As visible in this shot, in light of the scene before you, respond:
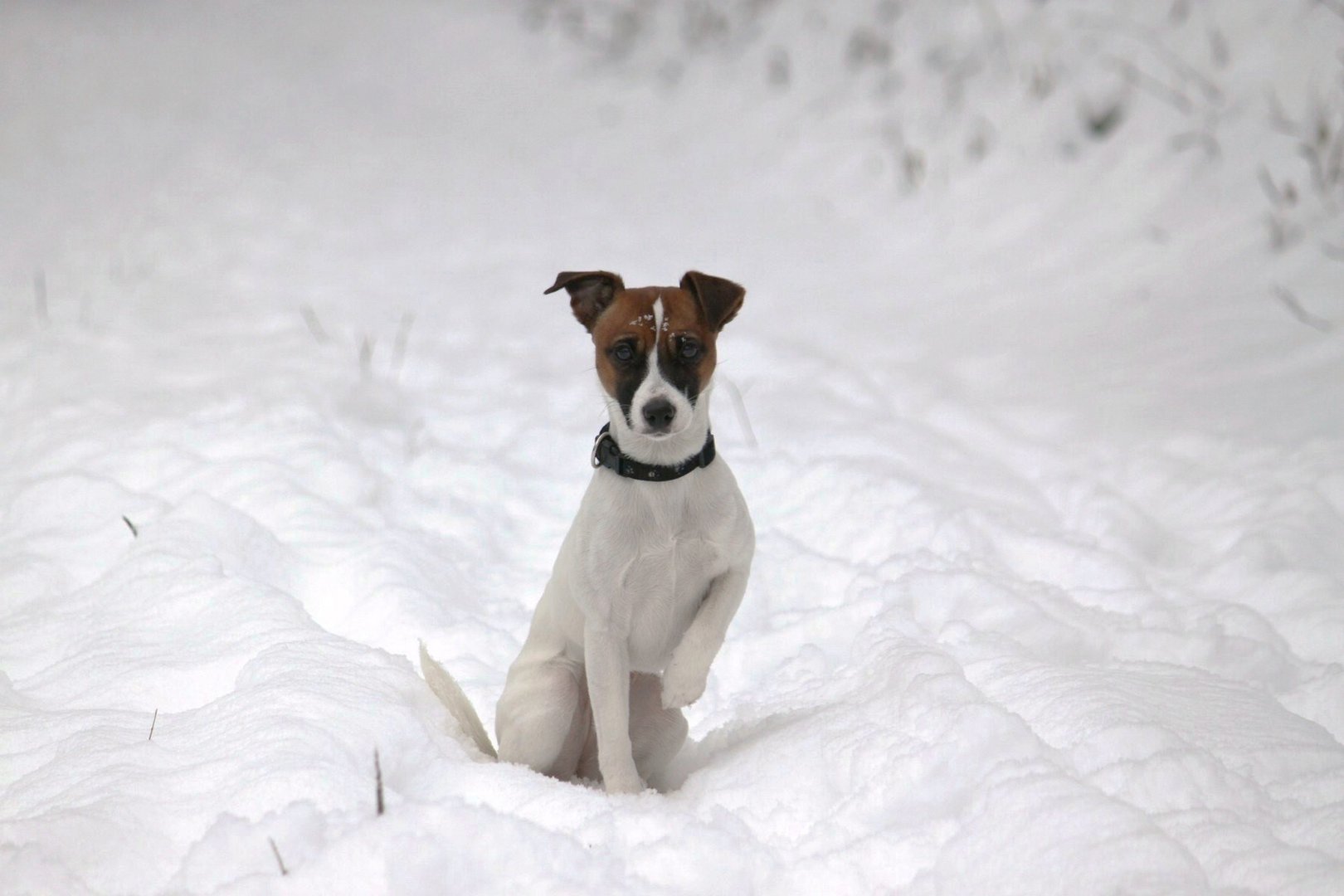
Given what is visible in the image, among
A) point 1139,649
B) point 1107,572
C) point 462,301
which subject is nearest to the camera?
point 1139,649

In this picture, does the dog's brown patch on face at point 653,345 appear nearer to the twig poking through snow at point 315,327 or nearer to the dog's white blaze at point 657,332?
the dog's white blaze at point 657,332

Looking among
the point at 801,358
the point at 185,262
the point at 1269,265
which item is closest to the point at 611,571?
the point at 801,358

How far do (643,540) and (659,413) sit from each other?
343 mm

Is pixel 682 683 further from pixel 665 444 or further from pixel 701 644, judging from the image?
pixel 665 444

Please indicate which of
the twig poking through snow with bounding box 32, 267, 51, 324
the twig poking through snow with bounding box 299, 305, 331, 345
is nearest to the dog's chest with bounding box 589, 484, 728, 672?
the twig poking through snow with bounding box 299, 305, 331, 345

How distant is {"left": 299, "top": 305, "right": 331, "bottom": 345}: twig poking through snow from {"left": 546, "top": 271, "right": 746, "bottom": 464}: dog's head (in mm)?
4042

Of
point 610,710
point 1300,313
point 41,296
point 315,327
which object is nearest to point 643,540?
point 610,710

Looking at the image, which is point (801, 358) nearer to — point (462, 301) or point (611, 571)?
point (462, 301)

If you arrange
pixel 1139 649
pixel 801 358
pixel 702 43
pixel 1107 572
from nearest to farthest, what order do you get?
→ 1. pixel 1139 649
2. pixel 1107 572
3. pixel 801 358
4. pixel 702 43

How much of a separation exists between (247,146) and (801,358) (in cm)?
631

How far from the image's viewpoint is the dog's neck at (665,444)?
2789 mm

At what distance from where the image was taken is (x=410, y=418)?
5758mm

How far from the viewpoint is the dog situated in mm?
2770

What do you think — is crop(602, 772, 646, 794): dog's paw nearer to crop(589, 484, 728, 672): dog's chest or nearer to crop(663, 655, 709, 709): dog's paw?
crop(663, 655, 709, 709): dog's paw
